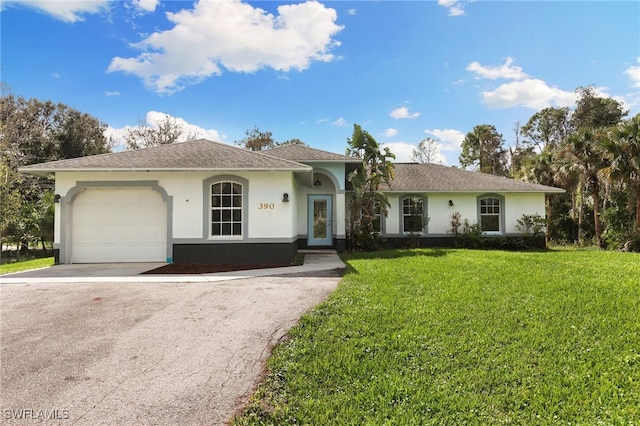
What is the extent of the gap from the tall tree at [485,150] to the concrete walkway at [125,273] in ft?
113

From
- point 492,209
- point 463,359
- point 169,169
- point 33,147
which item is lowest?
point 463,359

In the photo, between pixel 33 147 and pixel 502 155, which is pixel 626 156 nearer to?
pixel 502 155

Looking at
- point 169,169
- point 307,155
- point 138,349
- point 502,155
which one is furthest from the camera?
point 502,155

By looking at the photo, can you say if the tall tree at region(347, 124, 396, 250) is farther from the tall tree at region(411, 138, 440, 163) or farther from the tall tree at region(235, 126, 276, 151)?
the tall tree at region(411, 138, 440, 163)

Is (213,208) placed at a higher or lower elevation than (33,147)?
lower

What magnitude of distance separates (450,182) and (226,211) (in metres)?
11.5

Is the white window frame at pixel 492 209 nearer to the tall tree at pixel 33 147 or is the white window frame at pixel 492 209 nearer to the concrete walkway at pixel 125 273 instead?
the concrete walkway at pixel 125 273

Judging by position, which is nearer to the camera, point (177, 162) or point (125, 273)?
point (125, 273)

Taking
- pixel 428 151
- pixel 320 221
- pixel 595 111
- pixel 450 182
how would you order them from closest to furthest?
1. pixel 320 221
2. pixel 450 182
3. pixel 595 111
4. pixel 428 151

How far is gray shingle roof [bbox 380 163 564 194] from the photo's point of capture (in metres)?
16.0

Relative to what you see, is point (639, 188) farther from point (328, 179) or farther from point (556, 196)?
point (328, 179)

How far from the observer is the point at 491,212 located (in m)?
16.5

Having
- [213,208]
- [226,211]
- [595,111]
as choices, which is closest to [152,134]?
[213,208]

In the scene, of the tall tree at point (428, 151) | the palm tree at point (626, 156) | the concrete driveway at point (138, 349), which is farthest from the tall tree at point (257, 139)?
the concrete driveway at point (138, 349)
